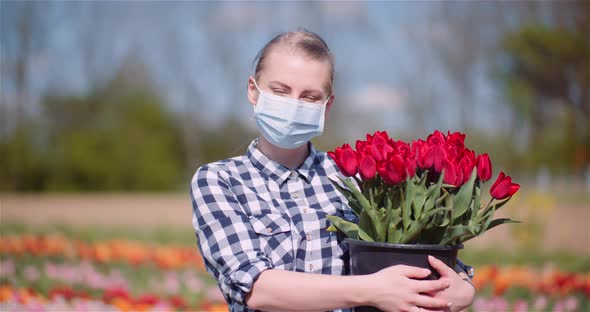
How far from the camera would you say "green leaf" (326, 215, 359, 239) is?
5.35 feet

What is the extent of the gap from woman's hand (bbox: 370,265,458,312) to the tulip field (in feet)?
6.74

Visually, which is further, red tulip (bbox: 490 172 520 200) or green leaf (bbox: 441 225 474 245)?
red tulip (bbox: 490 172 520 200)

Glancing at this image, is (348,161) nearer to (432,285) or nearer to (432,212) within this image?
(432,212)

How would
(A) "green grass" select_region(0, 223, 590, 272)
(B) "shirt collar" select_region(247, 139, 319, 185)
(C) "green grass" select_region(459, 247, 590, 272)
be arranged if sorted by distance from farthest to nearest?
(A) "green grass" select_region(0, 223, 590, 272) < (C) "green grass" select_region(459, 247, 590, 272) < (B) "shirt collar" select_region(247, 139, 319, 185)

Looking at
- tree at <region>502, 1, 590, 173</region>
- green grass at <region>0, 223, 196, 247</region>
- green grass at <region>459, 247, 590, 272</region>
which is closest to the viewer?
green grass at <region>459, 247, 590, 272</region>

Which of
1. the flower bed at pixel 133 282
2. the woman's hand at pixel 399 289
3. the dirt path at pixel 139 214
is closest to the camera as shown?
the woman's hand at pixel 399 289

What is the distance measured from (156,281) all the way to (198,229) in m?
3.08

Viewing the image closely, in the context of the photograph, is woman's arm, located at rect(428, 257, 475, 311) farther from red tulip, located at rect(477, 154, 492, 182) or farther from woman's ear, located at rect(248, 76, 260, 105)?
woman's ear, located at rect(248, 76, 260, 105)

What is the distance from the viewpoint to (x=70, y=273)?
14.4 ft

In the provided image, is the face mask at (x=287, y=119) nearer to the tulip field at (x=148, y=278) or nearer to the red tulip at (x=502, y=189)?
the red tulip at (x=502, y=189)

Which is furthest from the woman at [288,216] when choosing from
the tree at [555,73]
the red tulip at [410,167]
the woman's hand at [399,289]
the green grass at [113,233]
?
the tree at [555,73]

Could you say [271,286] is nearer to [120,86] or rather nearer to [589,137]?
[120,86]

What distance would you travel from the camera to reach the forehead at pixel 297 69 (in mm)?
1786

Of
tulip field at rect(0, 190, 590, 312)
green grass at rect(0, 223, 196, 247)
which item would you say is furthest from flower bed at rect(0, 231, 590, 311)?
green grass at rect(0, 223, 196, 247)
